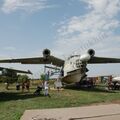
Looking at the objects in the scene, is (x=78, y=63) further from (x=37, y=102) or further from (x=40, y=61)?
(x=37, y=102)

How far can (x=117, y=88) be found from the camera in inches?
1602

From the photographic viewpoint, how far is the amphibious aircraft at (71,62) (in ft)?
124

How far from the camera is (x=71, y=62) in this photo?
128ft

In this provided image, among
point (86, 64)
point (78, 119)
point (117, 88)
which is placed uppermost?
point (86, 64)

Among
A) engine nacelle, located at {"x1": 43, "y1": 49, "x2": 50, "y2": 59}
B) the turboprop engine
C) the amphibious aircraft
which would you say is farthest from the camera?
engine nacelle, located at {"x1": 43, "y1": 49, "x2": 50, "y2": 59}

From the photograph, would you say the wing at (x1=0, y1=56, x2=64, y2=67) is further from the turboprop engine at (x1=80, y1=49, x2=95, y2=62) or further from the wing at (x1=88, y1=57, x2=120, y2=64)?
the turboprop engine at (x1=80, y1=49, x2=95, y2=62)

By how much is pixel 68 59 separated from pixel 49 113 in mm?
25810

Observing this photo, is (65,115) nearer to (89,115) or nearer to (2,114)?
(89,115)

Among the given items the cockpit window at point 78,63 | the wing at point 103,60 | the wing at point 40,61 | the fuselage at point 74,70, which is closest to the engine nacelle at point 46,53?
the wing at point 40,61

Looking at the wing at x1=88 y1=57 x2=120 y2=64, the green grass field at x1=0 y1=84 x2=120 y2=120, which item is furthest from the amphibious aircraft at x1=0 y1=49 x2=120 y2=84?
the green grass field at x1=0 y1=84 x2=120 y2=120

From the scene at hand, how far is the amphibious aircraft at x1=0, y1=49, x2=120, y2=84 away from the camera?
37750 millimetres

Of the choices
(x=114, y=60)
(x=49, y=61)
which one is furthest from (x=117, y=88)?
(x=49, y=61)

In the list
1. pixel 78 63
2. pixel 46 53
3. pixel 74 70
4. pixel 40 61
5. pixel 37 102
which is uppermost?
pixel 46 53

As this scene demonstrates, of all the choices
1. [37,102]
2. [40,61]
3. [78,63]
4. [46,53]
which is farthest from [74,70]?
[37,102]
